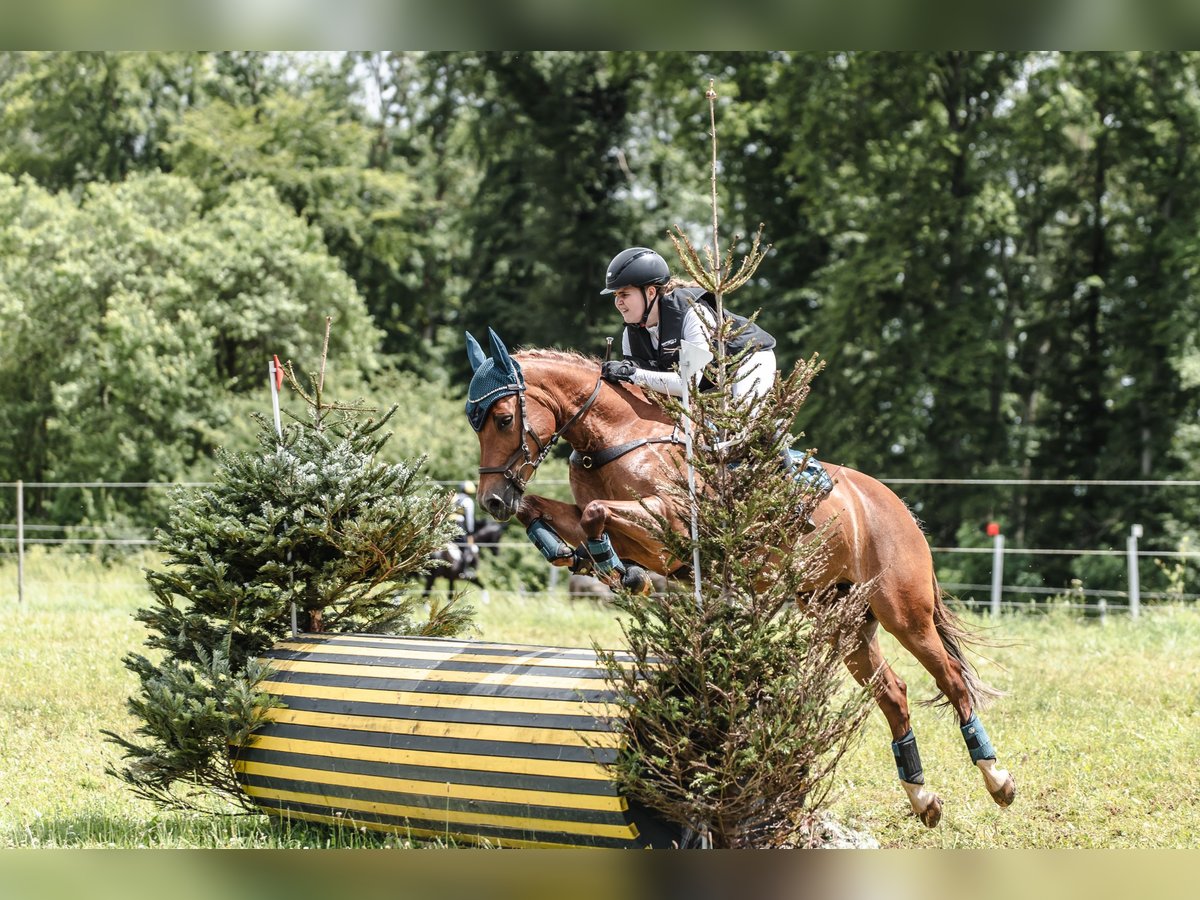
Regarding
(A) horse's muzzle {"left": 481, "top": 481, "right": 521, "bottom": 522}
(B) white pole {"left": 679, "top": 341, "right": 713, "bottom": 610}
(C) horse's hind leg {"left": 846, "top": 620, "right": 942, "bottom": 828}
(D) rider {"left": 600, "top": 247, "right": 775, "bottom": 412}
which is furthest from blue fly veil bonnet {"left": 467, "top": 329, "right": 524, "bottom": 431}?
(C) horse's hind leg {"left": 846, "top": 620, "right": 942, "bottom": 828}

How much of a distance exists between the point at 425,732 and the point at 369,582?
137cm

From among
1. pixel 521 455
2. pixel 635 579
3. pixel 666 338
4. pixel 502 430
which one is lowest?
pixel 635 579

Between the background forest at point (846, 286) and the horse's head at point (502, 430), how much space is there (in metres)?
16.1

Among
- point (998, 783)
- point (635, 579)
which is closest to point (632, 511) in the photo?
point (635, 579)

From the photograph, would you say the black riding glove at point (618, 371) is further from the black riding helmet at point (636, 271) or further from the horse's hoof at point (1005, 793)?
the horse's hoof at point (1005, 793)

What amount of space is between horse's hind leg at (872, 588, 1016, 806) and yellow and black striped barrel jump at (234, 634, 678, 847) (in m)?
1.97

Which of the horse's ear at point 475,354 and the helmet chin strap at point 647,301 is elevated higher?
the helmet chin strap at point 647,301

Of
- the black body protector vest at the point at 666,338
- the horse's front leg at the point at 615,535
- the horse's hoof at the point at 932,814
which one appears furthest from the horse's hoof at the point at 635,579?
the horse's hoof at the point at 932,814

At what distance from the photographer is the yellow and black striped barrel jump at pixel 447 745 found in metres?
4.21

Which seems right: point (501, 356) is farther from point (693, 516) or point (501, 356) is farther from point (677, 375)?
point (693, 516)

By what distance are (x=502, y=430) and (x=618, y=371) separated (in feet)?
2.13

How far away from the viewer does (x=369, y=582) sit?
587 cm

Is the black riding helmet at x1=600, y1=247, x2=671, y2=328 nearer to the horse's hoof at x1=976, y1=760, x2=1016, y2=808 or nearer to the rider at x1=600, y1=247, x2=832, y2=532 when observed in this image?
the rider at x1=600, y1=247, x2=832, y2=532

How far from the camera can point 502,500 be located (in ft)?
16.7
